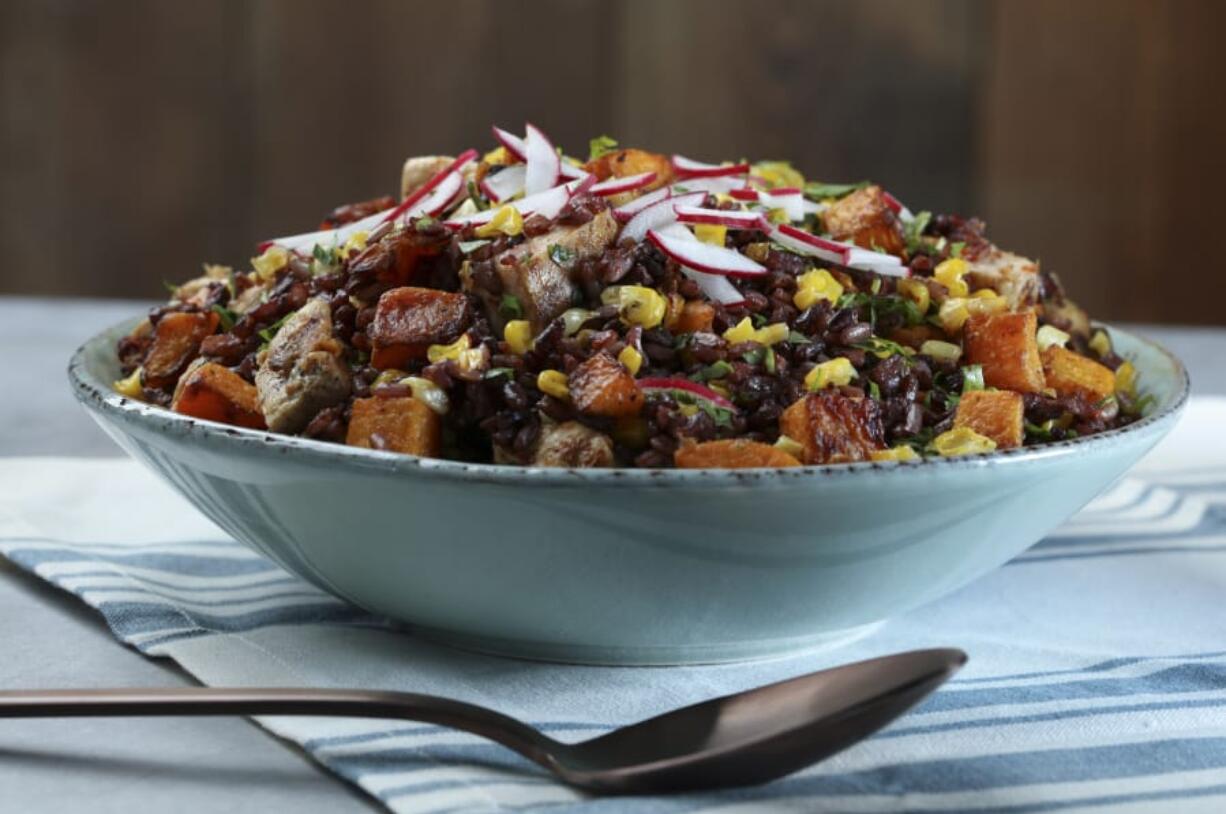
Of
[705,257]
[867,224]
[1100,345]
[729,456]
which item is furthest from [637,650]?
[1100,345]

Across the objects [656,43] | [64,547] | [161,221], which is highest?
[656,43]

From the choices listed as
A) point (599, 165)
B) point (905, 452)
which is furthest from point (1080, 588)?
point (599, 165)

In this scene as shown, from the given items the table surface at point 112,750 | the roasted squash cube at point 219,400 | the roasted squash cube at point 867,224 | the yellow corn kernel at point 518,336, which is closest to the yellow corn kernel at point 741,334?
the yellow corn kernel at point 518,336

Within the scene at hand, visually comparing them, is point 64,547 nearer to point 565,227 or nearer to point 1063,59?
point 565,227

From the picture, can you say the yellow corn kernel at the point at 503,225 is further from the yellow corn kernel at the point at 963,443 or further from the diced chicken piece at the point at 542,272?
the yellow corn kernel at the point at 963,443

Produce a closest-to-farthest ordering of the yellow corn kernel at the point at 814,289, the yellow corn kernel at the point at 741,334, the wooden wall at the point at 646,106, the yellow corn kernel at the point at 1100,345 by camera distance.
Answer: the yellow corn kernel at the point at 741,334, the yellow corn kernel at the point at 814,289, the yellow corn kernel at the point at 1100,345, the wooden wall at the point at 646,106

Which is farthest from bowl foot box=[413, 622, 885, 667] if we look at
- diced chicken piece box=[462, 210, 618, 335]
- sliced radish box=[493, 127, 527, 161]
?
sliced radish box=[493, 127, 527, 161]
